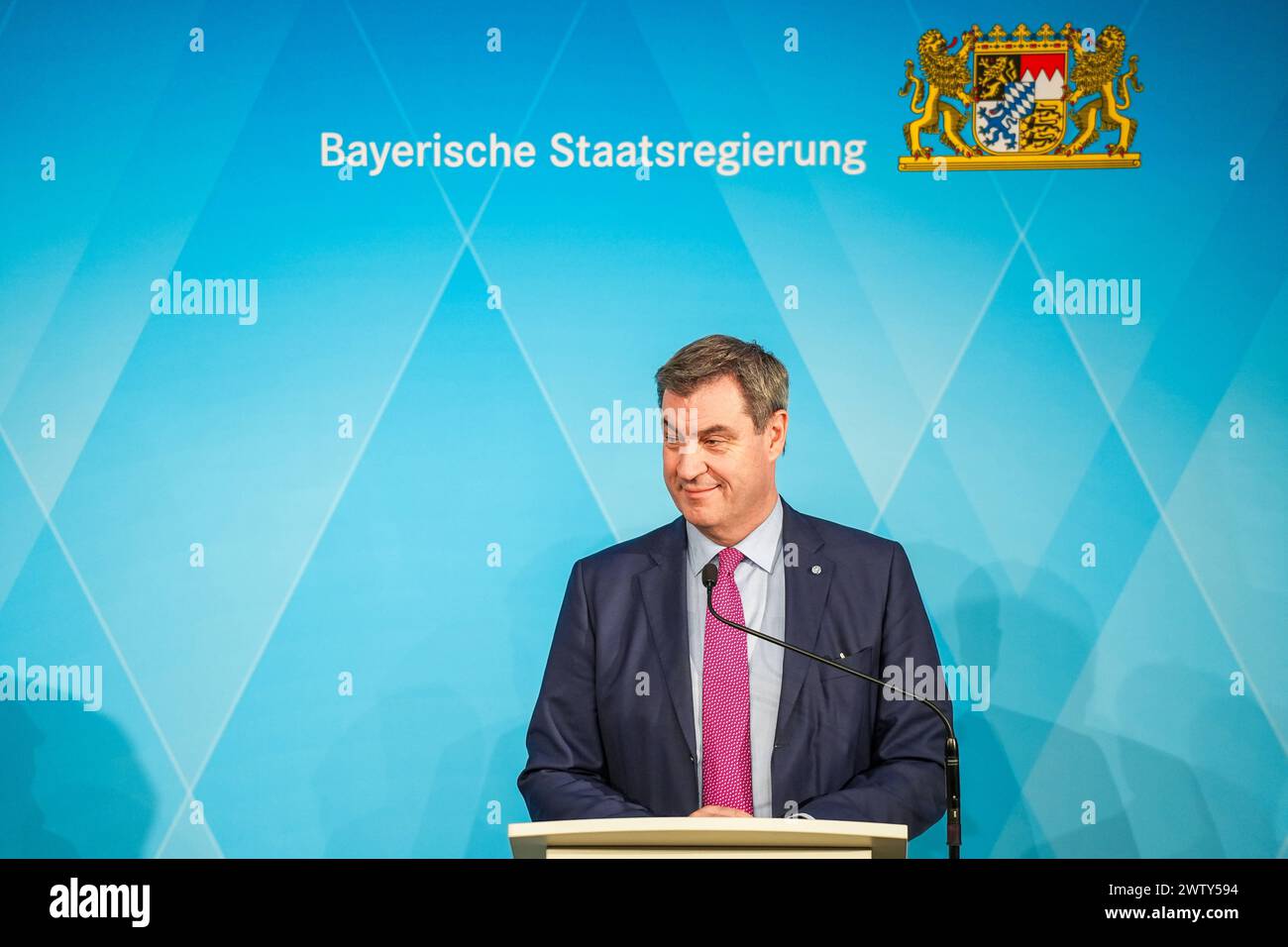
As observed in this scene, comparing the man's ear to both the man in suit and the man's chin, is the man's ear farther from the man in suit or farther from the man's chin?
the man's chin

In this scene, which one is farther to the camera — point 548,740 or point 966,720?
point 966,720

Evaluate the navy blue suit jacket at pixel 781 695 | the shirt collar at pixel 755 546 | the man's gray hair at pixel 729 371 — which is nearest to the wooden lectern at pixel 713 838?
the navy blue suit jacket at pixel 781 695

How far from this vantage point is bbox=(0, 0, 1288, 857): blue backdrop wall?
13.0 feet

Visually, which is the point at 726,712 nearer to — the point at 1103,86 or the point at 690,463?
the point at 690,463

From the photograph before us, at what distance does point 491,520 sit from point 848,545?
3.92ft

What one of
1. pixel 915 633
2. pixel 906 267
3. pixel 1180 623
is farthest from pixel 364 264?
pixel 1180 623

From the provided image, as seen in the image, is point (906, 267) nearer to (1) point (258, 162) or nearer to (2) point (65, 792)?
(1) point (258, 162)

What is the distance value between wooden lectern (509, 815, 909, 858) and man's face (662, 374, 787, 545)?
1.21m

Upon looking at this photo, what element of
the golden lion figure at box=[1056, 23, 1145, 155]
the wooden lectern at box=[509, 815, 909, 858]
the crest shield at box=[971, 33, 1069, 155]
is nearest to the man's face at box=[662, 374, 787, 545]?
the wooden lectern at box=[509, 815, 909, 858]

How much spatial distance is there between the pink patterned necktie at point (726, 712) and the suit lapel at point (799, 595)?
3.9 inches

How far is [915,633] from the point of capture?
11.0 feet

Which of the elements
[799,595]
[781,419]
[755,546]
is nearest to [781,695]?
[799,595]

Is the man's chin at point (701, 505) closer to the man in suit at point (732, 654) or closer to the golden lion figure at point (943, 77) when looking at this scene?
the man in suit at point (732, 654)

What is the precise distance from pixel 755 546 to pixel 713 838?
1244mm
